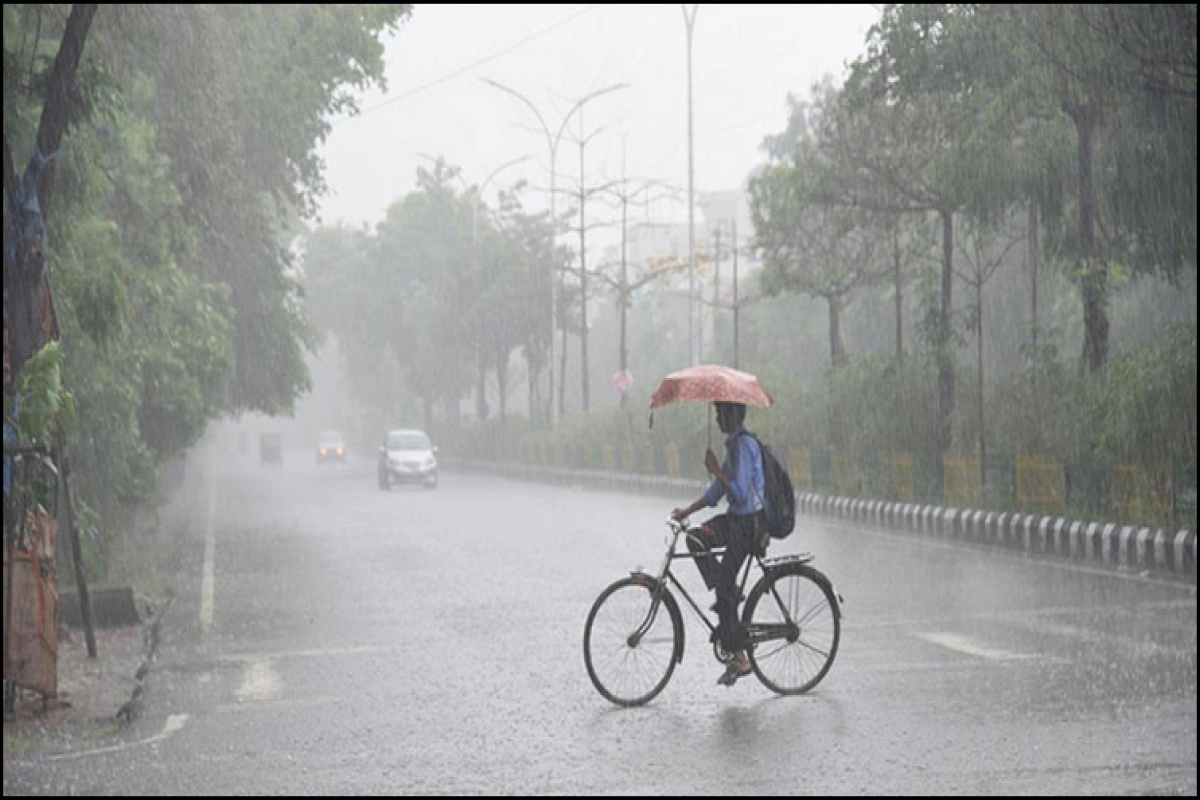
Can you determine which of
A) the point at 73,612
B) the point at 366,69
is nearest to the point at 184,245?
the point at 73,612

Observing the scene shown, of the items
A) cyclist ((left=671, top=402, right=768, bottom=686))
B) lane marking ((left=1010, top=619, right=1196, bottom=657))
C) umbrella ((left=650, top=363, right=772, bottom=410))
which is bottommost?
lane marking ((left=1010, top=619, right=1196, bottom=657))

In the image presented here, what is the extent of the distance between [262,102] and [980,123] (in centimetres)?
1290

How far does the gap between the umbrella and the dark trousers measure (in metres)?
0.44

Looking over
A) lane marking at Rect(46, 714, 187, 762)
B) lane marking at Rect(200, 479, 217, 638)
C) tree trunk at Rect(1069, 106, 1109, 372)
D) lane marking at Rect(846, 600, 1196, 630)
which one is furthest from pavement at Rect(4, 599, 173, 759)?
tree trunk at Rect(1069, 106, 1109, 372)

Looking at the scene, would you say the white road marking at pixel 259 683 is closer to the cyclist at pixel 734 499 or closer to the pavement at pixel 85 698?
the pavement at pixel 85 698

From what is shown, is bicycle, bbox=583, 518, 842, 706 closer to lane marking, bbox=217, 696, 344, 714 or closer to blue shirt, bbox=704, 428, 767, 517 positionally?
blue shirt, bbox=704, 428, 767, 517

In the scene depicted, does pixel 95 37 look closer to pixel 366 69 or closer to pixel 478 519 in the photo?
pixel 478 519

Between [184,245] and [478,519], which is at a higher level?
[184,245]

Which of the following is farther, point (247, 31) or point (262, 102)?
point (262, 102)

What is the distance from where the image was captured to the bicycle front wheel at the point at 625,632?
766 cm

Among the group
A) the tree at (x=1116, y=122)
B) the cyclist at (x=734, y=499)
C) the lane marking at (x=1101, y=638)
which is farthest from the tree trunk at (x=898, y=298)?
the cyclist at (x=734, y=499)

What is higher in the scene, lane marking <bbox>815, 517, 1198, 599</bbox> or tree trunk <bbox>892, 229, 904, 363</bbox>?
tree trunk <bbox>892, 229, 904, 363</bbox>

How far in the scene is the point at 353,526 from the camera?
1177 inches

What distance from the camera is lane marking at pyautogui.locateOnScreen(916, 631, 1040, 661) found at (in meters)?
11.6
